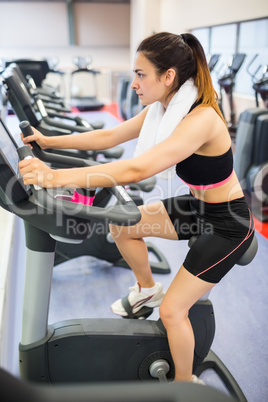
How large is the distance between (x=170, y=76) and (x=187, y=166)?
0.34 m

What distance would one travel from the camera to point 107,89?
11016mm

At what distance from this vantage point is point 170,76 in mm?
1362

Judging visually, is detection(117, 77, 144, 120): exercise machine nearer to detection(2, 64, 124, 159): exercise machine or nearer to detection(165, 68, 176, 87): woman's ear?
detection(2, 64, 124, 159): exercise machine

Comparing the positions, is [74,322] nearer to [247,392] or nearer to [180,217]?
[180,217]

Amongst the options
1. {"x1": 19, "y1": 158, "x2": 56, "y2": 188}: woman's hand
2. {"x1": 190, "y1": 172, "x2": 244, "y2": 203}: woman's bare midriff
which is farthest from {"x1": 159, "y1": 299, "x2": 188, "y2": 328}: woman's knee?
{"x1": 19, "y1": 158, "x2": 56, "y2": 188}: woman's hand

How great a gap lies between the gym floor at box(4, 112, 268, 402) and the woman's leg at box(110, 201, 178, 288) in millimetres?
521

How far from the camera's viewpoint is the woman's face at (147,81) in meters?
1.36

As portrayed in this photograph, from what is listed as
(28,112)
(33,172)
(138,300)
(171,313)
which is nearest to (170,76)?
(33,172)

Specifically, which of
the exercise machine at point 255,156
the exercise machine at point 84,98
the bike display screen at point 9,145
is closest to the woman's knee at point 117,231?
the bike display screen at point 9,145

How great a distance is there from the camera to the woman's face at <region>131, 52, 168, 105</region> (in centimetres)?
136

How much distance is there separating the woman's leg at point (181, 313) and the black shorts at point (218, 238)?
4cm

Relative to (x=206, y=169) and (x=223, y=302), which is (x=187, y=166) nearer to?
(x=206, y=169)

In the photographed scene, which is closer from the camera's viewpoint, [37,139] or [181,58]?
[181,58]

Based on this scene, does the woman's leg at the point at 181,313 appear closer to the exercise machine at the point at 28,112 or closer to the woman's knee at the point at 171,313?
the woman's knee at the point at 171,313
